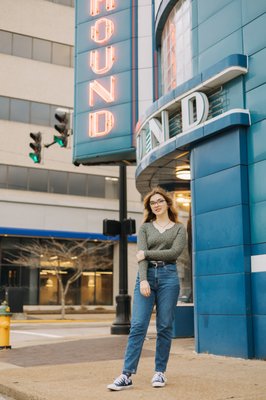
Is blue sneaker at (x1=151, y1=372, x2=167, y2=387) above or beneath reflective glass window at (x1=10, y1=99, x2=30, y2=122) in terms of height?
beneath

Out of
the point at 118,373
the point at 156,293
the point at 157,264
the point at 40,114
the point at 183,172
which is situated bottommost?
the point at 118,373

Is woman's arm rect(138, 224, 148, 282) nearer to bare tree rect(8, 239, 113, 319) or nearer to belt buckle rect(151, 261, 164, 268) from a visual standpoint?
belt buckle rect(151, 261, 164, 268)

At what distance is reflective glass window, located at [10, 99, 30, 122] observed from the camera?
3462 centimetres

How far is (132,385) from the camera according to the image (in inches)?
235

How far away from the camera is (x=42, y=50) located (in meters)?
36.5

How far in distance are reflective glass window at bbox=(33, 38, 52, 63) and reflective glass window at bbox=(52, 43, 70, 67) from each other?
314mm

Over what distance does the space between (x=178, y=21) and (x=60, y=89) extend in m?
25.2

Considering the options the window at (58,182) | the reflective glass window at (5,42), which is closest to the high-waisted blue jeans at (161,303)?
the window at (58,182)

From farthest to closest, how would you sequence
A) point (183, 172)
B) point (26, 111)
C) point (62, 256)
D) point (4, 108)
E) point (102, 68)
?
point (26, 111) → point (4, 108) → point (62, 256) → point (102, 68) → point (183, 172)

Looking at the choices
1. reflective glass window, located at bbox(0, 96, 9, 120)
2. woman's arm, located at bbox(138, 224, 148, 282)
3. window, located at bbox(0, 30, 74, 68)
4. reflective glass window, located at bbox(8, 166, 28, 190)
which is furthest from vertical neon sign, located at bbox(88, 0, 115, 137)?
window, located at bbox(0, 30, 74, 68)

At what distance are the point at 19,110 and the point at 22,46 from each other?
13.8 ft

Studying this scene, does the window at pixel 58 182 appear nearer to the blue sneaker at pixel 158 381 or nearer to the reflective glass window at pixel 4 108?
the reflective glass window at pixel 4 108

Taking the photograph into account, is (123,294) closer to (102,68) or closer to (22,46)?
(102,68)

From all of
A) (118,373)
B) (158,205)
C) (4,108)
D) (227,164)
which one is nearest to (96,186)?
(4,108)
